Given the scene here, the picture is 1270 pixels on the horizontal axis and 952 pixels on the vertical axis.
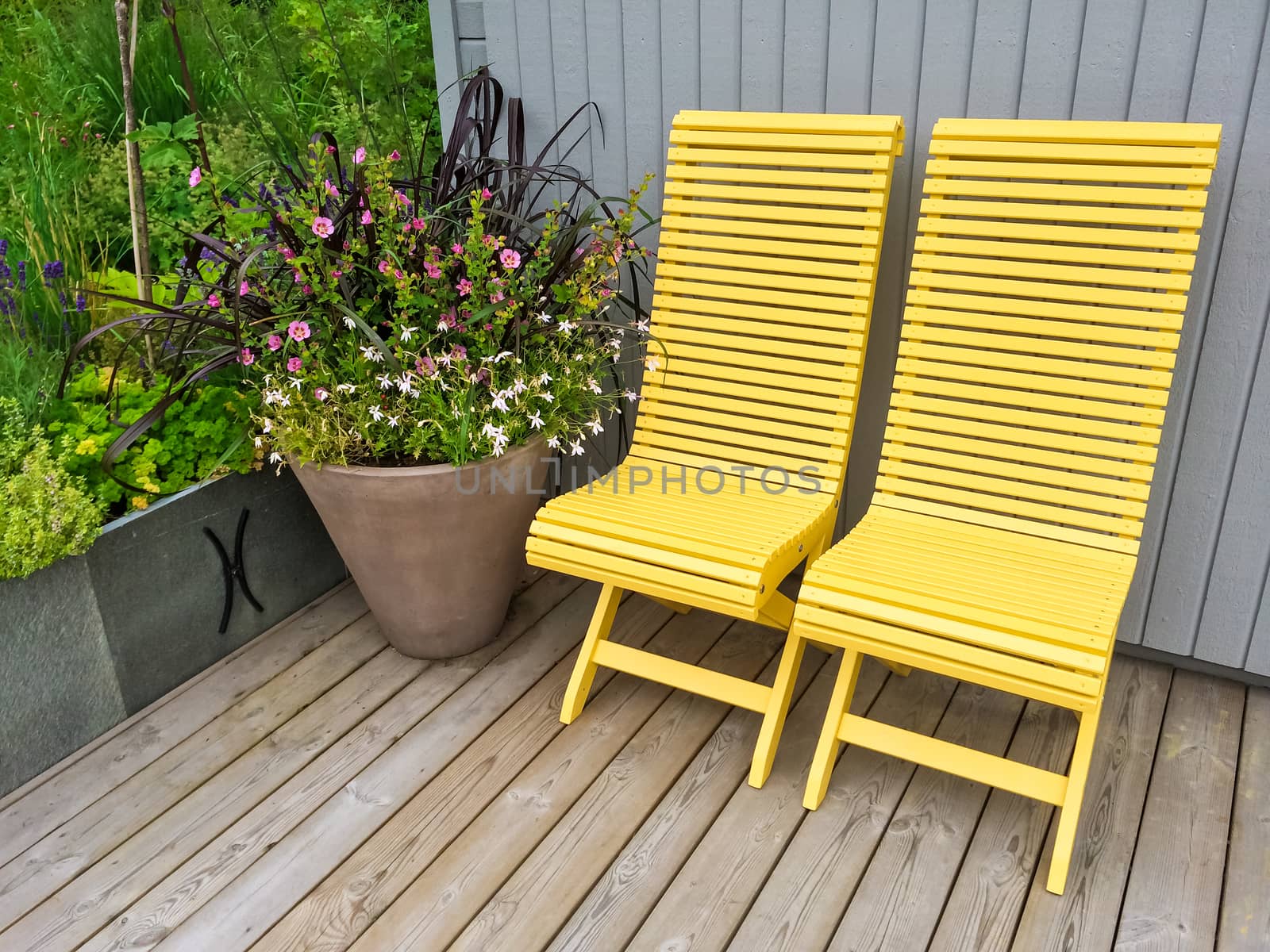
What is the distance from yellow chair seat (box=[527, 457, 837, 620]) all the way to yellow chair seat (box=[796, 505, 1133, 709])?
0.41 feet

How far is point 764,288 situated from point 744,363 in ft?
0.68

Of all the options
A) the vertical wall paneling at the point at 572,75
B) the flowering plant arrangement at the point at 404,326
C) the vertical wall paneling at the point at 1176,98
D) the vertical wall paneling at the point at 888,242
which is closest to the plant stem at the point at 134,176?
the flowering plant arrangement at the point at 404,326

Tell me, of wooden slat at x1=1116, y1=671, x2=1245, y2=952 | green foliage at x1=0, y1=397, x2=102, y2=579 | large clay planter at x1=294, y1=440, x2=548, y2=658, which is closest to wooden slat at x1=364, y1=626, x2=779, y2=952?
large clay planter at x1=294, y1=440, x2=548, y2=658

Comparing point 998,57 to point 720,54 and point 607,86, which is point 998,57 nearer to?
point 720,54

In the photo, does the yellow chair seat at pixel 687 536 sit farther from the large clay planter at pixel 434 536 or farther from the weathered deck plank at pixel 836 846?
the weathered deck plank at pixel 836 846

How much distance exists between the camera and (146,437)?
2703 mm

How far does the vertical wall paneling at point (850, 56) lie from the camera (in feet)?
8.55

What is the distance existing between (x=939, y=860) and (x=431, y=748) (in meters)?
1.20

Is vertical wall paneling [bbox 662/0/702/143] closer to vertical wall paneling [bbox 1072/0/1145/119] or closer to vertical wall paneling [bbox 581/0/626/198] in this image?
vertical wall paneling [bbox 581/0/626/198]

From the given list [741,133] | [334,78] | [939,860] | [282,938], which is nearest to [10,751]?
[282,938]

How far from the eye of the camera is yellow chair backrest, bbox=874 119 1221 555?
231 cm

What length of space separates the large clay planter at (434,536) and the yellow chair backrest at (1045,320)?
3.12 ft

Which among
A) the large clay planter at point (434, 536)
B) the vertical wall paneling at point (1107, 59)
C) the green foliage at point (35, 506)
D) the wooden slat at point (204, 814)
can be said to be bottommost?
the wooden slat at point (204, 814)

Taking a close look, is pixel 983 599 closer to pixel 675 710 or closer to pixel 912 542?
pixel 912 542
